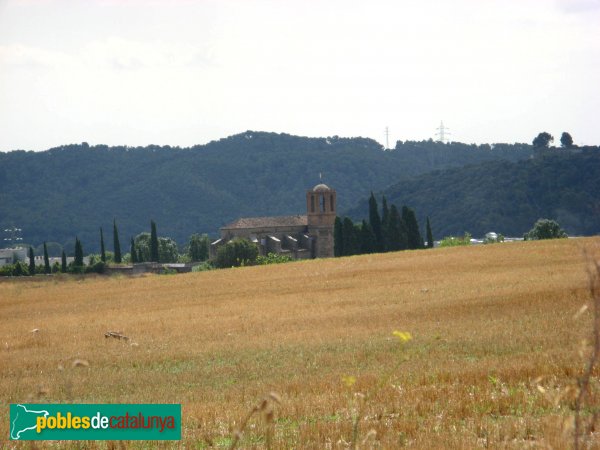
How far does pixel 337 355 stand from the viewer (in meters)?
18.5

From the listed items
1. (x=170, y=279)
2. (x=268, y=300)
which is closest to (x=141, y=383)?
(x=268, y=300)

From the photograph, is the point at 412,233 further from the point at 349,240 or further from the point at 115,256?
the point at 115,256

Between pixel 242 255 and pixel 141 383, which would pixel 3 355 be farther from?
pixel 242 255

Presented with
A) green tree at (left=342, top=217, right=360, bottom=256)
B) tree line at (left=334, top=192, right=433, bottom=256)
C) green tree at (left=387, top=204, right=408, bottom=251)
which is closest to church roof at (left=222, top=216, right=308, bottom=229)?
green tree at (left=342, top=217, right=360, bottom=256)

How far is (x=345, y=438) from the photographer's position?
32.7ft

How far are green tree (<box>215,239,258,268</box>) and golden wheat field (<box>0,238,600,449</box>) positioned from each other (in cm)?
6135

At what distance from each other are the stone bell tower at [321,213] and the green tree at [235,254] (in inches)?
717

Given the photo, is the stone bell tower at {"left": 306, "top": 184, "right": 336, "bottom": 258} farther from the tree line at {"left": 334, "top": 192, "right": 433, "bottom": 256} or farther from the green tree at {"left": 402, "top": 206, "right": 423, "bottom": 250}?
the green tree at {"left": 402, "top": 206, "right": 423, "bottom": 250}

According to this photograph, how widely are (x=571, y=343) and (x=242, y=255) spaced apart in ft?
297

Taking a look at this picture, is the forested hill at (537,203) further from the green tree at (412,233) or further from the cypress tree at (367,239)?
the cypress tree at (367,239)

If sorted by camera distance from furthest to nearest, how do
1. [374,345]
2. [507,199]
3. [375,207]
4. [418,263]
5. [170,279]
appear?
[507,199]
[375,207]
[170,279]
[418,263]
[374,345]

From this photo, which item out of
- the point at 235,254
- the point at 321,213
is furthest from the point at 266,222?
the point at 235,254

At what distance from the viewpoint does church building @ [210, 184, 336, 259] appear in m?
122

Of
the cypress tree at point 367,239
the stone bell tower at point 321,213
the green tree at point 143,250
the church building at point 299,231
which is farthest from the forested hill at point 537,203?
the cypress tree at point 367,239
